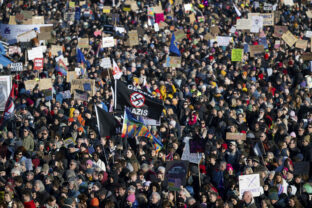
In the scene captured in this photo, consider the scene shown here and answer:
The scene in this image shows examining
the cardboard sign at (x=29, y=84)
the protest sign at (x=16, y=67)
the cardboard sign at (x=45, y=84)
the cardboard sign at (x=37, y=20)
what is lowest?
the cardboard sign at (x=29, y=84)

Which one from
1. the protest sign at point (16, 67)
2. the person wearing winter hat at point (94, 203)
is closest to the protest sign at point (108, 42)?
the protest sign at point (16, 67)

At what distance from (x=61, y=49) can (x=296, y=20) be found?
10.9m

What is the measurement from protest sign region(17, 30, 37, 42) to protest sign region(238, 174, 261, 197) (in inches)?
469

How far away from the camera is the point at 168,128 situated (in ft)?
37.8

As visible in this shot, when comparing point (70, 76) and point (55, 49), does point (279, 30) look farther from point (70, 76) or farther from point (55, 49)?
point (70, 76)

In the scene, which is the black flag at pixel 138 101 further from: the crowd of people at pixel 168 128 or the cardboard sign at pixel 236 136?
the cardboard sign at pixel 236 136

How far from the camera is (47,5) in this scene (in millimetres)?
24297

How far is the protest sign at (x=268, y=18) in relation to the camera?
20.5 m

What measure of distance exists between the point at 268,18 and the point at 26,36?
9342 mm


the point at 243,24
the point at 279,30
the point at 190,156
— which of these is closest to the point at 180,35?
the point at 243,24

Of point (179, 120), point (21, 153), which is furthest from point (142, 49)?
point (21, 153)

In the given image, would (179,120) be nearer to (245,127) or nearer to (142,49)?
(245,127)

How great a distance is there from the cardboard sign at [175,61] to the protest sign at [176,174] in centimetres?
825

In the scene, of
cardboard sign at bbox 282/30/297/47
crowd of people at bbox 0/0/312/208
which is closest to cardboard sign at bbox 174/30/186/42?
crowd of people at bbox 0/0/312/208
